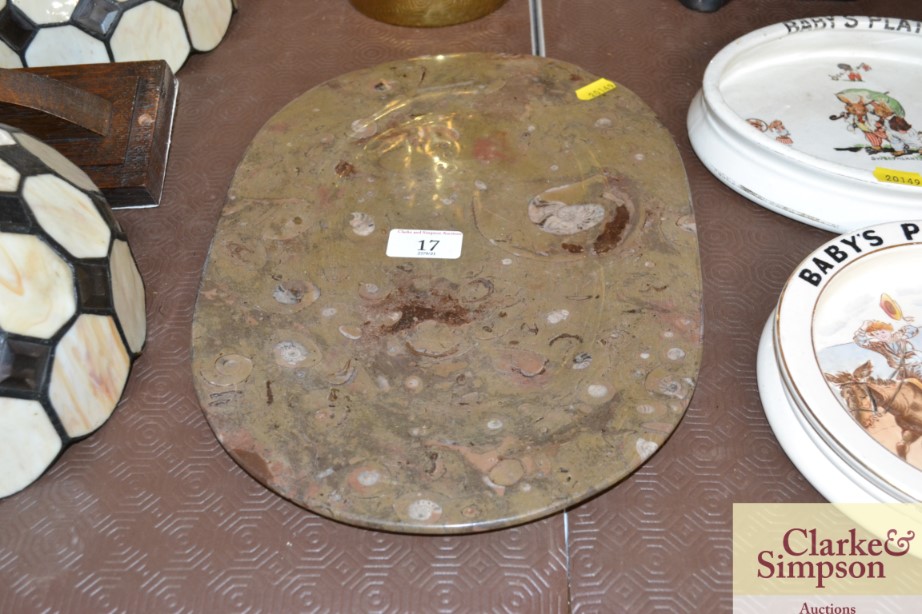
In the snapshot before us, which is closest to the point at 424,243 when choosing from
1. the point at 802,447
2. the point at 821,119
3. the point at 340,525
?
the point at 340,525

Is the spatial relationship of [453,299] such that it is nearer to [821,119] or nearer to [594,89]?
[594,89]

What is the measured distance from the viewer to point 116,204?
1141 mm

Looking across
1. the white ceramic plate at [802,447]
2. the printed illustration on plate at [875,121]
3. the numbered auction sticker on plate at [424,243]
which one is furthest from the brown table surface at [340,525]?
the numbered auction sticker on plate at [424,243]

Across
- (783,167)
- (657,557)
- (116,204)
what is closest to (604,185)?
(783,167)

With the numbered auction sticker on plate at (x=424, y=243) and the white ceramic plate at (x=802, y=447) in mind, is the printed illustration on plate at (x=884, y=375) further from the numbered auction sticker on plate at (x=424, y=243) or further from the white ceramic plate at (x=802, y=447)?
the numbered auction sticker on plate at (x=424, y=243)

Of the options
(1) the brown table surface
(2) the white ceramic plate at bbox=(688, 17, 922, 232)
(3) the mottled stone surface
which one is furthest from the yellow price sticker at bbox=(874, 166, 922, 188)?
(3) the mottled stone surface

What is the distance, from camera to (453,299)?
38.2 inches

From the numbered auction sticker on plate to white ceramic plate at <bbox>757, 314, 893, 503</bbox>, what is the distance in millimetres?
368

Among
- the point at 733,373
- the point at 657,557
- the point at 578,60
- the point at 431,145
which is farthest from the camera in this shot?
the point at 578,60

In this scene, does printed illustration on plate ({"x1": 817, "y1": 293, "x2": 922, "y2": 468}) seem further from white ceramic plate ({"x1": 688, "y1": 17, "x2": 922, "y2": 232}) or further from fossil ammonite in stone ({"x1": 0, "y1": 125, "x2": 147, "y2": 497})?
fossil ammonite in stone ({"x1": 0, "y1": 125, "x2": 147, "y2": 497})

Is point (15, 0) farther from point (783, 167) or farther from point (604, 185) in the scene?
point (783, 167)

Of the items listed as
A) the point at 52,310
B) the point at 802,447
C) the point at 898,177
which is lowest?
the point at 802,447

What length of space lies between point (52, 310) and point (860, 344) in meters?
0.85

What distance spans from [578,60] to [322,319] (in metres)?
0.63
